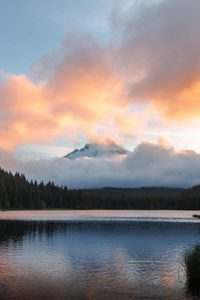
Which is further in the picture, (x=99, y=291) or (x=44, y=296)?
(x=99, y=291)

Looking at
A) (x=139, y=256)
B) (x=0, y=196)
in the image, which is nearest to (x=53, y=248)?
(x=139, y=256)

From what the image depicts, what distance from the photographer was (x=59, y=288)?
29.4 m

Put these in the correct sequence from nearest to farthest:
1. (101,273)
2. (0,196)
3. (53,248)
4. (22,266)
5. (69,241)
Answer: (101,273) < (22,266) < (53,248) < (69,241) < (0,196)

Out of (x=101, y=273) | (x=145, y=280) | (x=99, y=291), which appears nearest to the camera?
(x=99, y=291)

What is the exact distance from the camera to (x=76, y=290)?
94.6 ft

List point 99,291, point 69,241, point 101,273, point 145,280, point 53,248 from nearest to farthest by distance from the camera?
point 99,291 → point 145,280 → point 101,273 → point 53,248 → point 69,241

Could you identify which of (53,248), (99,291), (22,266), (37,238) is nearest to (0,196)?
(37,238)

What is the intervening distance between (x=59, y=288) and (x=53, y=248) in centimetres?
2312

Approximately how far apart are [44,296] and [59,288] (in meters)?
2.78

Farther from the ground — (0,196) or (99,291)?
(0,196)

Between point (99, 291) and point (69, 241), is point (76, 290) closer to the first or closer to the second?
point (99, 291)

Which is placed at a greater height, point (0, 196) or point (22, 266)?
point (0, 196)

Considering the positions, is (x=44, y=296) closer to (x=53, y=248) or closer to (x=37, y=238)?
(x=53, y=248)

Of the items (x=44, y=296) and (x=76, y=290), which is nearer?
(x=44, y=296)
